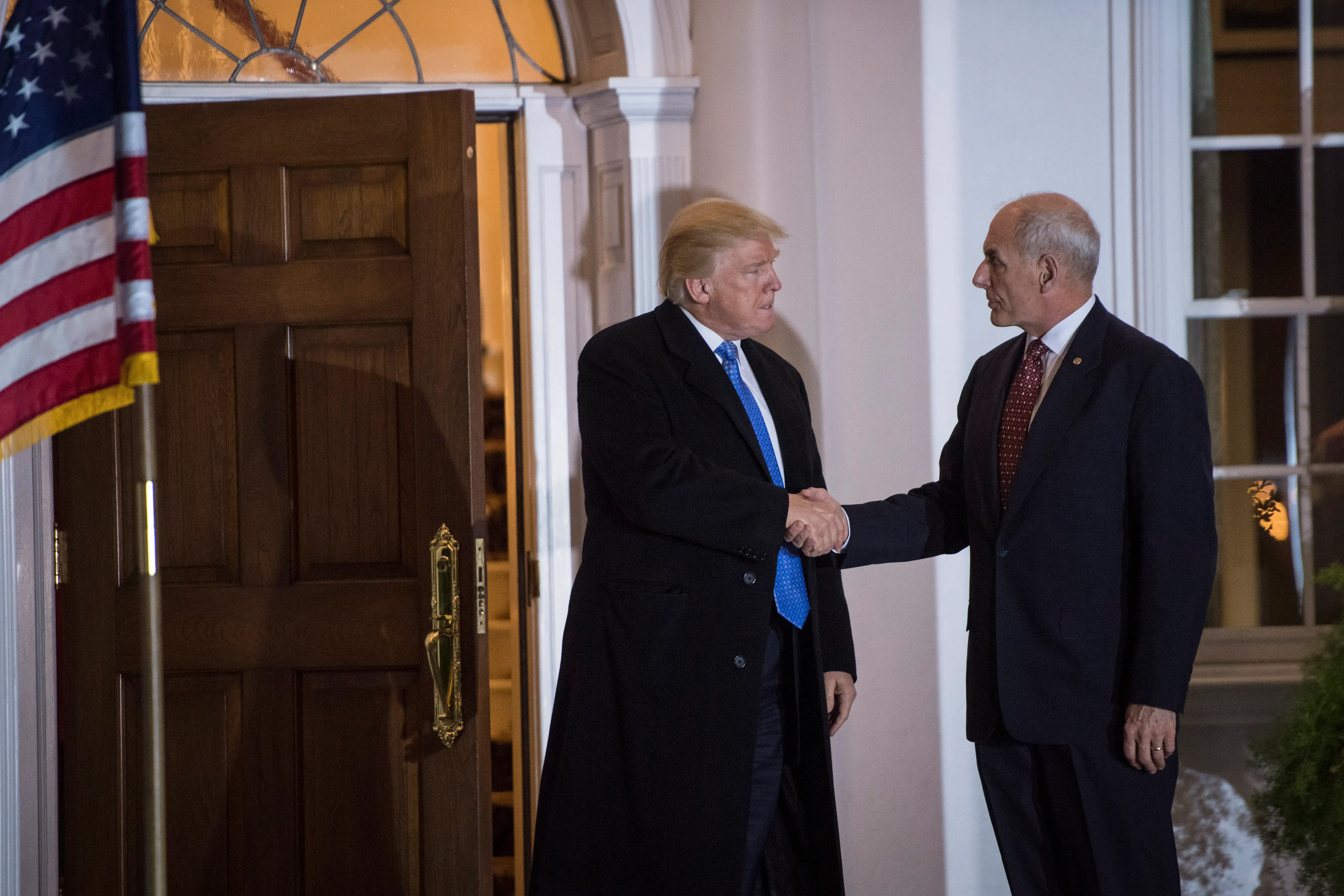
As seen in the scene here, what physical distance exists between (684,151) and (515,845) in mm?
2176

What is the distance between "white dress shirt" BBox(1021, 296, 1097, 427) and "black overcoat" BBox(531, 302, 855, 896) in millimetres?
582

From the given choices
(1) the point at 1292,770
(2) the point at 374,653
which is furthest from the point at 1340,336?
(2) the point at 374,653

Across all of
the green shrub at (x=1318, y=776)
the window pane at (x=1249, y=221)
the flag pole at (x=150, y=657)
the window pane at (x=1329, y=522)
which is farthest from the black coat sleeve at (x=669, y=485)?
the window pane at (x=1329, y=522)

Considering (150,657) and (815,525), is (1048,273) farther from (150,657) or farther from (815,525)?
(150,657)

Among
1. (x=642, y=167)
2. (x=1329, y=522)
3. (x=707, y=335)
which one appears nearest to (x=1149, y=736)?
(x=707, y=335)

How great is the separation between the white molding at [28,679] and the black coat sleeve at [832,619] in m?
1.88

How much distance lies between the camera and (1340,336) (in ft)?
11.6

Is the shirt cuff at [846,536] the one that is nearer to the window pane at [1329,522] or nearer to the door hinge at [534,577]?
the door hinge at [534,577]

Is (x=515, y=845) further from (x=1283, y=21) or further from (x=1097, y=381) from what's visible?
(x=1283, y=21)

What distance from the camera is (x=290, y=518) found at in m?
2.93

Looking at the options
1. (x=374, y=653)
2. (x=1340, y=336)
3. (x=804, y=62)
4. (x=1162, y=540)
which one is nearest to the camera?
(x=1162, y=540)

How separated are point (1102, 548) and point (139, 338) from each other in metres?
1.77

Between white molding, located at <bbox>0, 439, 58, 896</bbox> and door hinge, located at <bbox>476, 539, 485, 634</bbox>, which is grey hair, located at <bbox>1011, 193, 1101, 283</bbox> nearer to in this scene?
door hinge, located at <bbox>476, 539, 485, 634</bbox>

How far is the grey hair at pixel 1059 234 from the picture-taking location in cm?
235
